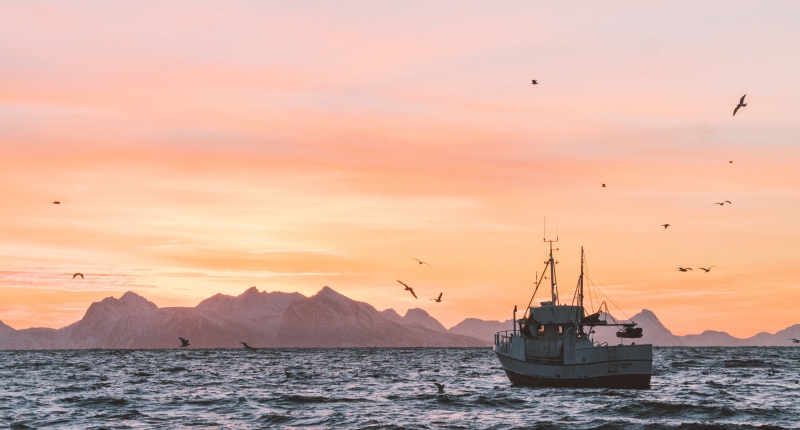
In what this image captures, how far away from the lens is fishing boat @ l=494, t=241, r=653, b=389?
208 feet

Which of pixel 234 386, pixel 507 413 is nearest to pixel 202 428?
pixel 507 413

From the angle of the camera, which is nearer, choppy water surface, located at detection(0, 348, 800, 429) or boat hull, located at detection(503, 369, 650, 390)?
choppy water surface, located at detection(0, 348, 800, 429)

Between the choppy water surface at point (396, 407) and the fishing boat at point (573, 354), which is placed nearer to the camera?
the choppy water surface at point (396, 407)

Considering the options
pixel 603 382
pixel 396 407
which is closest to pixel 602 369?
pixel 603 382

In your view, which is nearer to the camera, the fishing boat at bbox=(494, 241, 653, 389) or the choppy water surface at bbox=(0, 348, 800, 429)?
the choppy water surface at bbox=(0, 348, 800, 429)

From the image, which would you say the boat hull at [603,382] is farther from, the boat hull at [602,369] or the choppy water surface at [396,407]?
the choppy water surface at [396,407]

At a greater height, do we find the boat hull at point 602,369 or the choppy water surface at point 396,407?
the boat hull at point 602,369

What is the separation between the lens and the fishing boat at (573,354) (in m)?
63.5

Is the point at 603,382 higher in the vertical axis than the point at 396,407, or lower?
higher

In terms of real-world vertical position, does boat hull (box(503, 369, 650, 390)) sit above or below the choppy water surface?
above

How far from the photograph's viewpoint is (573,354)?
2539 inches

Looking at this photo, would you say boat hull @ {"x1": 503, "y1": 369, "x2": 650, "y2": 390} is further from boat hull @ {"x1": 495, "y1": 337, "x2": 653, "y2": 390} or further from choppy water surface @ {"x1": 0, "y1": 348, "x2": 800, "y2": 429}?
choppy water surface @ {"x1": 0, "y1": 348, "x2": 800, "y2": 429}

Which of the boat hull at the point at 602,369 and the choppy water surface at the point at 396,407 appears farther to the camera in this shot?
the boat hull at the point at 602,369

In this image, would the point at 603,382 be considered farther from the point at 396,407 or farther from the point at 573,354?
the point at 396,407
